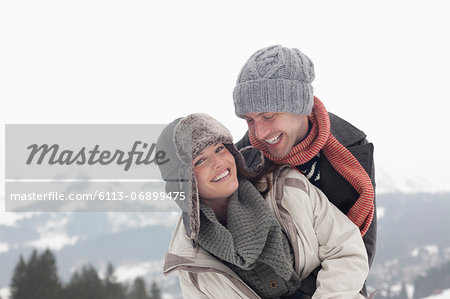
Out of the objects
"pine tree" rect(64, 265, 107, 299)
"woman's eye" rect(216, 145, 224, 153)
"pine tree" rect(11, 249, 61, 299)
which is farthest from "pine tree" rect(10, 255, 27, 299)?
"woman's eye" rect(216, 145, 224, 153)

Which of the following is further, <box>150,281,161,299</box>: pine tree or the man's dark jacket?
<box>150,281,161,299</box>: pine tree

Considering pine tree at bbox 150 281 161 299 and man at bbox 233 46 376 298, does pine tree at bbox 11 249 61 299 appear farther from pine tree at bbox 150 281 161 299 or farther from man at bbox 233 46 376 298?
man at bbox 233 46 376 298

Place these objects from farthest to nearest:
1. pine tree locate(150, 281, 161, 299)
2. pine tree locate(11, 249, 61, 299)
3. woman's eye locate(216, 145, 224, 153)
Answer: pine tree locate(150, 281, 161, 299)
pine tree locate(11, 249, 61, 299)
woman's eye locate(216, 145, 224, 153)

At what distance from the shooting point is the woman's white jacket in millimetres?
1746

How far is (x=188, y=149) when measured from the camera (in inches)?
68.4

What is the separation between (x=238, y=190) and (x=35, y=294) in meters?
14.4

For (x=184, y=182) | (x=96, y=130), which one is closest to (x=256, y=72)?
(x=184, y=182)

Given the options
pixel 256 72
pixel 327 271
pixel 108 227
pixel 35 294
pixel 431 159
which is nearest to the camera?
pixel 327 271

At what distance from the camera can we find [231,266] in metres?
1.83

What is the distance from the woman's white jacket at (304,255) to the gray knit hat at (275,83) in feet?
1.18

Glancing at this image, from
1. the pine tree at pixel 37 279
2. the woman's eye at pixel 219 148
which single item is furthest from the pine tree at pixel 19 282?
the woman's eye at pixel 219 148

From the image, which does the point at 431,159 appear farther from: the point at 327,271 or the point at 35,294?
the point at 327,271

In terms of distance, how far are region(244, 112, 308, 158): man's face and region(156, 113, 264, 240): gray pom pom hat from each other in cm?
21

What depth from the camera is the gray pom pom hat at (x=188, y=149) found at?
1.75 m
